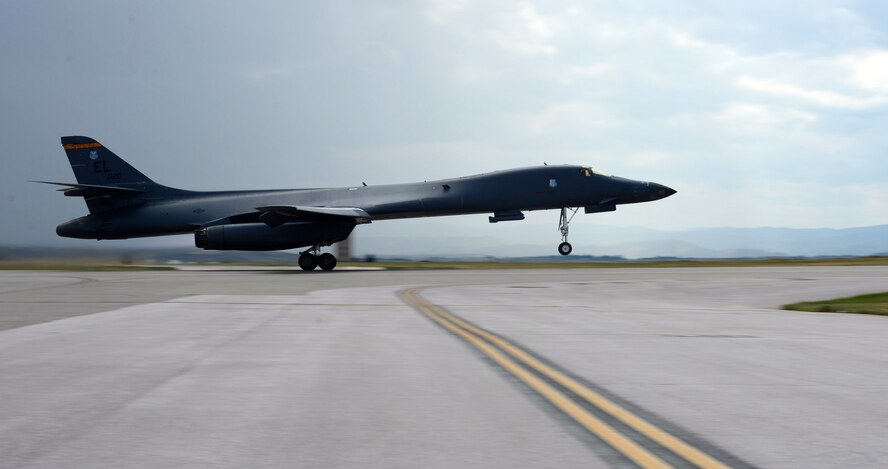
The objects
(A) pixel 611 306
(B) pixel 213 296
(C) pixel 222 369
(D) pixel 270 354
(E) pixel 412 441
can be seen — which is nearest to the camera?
(E) pixel 412 441

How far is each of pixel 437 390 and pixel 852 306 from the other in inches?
524

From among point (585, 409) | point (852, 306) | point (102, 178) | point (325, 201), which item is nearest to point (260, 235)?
point (325, 201)

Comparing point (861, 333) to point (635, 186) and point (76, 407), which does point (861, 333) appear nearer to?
point (76, 407)

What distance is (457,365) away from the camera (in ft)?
26.3

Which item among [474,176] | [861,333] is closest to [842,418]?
[861,333]

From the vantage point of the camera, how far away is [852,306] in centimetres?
1727

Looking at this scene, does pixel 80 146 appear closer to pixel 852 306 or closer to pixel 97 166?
pixel 97 166

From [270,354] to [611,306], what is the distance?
9820mm

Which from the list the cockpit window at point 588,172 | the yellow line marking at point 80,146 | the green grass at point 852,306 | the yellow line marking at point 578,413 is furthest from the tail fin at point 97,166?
the yellow line marking at point 578,413

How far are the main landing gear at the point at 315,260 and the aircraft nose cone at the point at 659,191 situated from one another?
1509 centimetres

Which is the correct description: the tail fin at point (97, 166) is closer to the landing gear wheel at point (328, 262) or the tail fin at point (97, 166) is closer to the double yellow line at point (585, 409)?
the landing gear wheel at point (328, 262)

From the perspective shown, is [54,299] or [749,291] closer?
[54,299]

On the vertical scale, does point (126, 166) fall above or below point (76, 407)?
above

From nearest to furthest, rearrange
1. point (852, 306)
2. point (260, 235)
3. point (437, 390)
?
point (437, 390)
point (852, 306)
point (260, 235)
